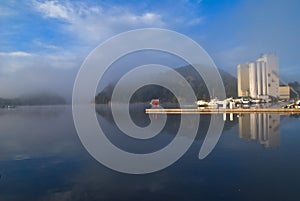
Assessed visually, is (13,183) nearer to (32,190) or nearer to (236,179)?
(32,190)

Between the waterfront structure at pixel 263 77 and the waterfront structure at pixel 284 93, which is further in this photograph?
the waterfront structure at pixel 284 93

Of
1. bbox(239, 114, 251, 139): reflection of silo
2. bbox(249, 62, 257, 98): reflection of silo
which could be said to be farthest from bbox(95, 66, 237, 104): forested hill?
bbox(239, 114, 251, 139): reflection of silo

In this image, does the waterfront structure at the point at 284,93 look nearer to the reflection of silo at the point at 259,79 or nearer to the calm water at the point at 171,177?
the reflection of silo at the point at 259,79

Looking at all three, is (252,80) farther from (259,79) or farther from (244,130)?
(244,130)

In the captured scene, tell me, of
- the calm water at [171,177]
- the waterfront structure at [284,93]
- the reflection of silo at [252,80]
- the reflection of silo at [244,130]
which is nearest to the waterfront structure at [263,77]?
the reflection of silo at [252,80]

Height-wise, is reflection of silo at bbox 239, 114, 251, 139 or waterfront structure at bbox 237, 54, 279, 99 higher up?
waterfront structure at bbox 237, 54, 279, 99

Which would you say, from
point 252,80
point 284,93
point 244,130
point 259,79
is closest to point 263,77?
point 259,79

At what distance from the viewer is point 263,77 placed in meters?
52.7

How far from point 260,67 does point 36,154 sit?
173 ft

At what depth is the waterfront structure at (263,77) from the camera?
52.7m

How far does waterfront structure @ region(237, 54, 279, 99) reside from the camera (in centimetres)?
5272

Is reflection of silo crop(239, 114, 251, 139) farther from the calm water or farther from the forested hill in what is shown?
the forested hill

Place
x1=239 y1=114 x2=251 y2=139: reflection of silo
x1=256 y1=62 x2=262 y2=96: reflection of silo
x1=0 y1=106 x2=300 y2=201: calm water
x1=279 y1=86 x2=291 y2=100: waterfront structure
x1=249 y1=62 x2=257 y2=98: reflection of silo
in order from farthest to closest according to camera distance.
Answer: x1=279 y1=86 x2=291 y2=100: waterfront structure < x1=249 y1=62 x2=257 y2=98: reflection of silo < x1=256 y1=62 x2=262 y2=96: reflection of silo < x1=239 y1=114 x2=251 y2=139: reflection of silo < x1=0 y1=106 x2=300 y2=201: calm water

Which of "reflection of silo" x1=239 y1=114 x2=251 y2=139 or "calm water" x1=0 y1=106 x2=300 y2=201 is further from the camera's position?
"reflection of silo" x1=239 y1=114 x2=251 y2=139
